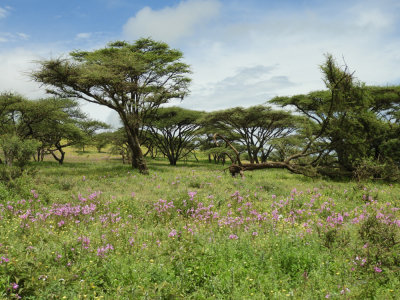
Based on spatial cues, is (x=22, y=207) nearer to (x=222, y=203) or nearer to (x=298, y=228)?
(x=222, y=203)

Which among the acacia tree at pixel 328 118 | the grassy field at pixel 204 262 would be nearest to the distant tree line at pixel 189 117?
the acacia tree at pixel 328 118

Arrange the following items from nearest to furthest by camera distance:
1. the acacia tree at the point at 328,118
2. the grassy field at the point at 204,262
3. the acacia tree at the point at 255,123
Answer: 1. the grassy field at the point at 204,262
2. the acacia tree at the point at 328,118
3. the acacia tree at the point at 255,123

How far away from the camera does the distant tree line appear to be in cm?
1516

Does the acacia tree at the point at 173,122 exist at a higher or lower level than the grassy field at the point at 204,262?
higher

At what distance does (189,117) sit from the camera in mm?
36938

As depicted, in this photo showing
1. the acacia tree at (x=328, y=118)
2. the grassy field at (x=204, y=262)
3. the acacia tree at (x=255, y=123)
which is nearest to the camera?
the grassy field at (x=204, y=262)

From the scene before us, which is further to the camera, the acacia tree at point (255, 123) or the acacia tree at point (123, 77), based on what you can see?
the acacia tree at point (255, 123)

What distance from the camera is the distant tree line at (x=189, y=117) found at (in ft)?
49.8

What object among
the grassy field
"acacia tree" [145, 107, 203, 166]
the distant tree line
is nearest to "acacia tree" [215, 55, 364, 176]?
the distant tree line

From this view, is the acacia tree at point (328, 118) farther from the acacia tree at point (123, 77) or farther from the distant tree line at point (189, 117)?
the acacia tree at point (123, 77)

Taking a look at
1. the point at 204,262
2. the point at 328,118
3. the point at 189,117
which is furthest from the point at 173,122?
the point at 204,262

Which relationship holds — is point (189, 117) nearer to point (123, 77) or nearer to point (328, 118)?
point (123, 77)

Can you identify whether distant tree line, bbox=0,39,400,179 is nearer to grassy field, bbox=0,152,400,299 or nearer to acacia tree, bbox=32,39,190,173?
acacia tree, bbox=32,39,190,173

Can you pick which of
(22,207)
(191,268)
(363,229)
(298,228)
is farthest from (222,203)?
(22,207)
